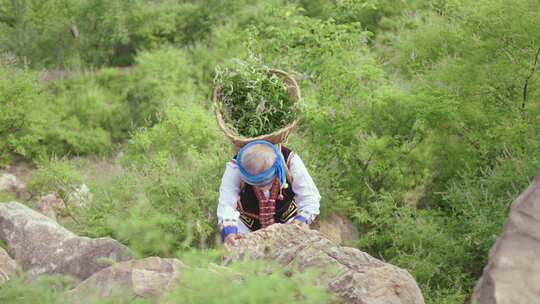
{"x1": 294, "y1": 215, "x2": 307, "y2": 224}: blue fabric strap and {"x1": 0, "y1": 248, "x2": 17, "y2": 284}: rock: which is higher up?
{"x1": 294, "y1": 215, "x2": 307, "y2": 224}: blue fabric strap

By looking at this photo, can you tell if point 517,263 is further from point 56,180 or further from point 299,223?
point 56,180

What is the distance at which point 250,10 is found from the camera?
13.5 metres

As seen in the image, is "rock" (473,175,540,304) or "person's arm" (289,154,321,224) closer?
"rock" (473,175,540,304)

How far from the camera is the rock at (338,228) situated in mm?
6450

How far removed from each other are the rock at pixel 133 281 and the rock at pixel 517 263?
174 cm

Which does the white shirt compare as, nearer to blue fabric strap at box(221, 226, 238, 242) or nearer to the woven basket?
blue fabric strap at box(221, 226, 238, 242)

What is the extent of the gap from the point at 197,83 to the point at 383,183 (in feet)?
22.4

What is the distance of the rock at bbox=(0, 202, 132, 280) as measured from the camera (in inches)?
195

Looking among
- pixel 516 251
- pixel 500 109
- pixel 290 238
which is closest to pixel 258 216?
pixel 290 238

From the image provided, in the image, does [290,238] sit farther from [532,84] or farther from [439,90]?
[532,84]

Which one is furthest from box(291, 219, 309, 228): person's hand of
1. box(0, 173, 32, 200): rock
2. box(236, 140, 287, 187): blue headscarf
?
box(0, 173, 32, 200): rock

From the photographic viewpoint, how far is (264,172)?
183 inches

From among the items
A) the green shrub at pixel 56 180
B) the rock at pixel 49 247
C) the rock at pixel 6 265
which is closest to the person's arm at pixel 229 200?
the rock at pixel 49 247

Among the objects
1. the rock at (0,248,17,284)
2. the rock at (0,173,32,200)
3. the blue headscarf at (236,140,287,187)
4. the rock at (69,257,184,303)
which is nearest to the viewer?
the rock at (69,257,184,303)
